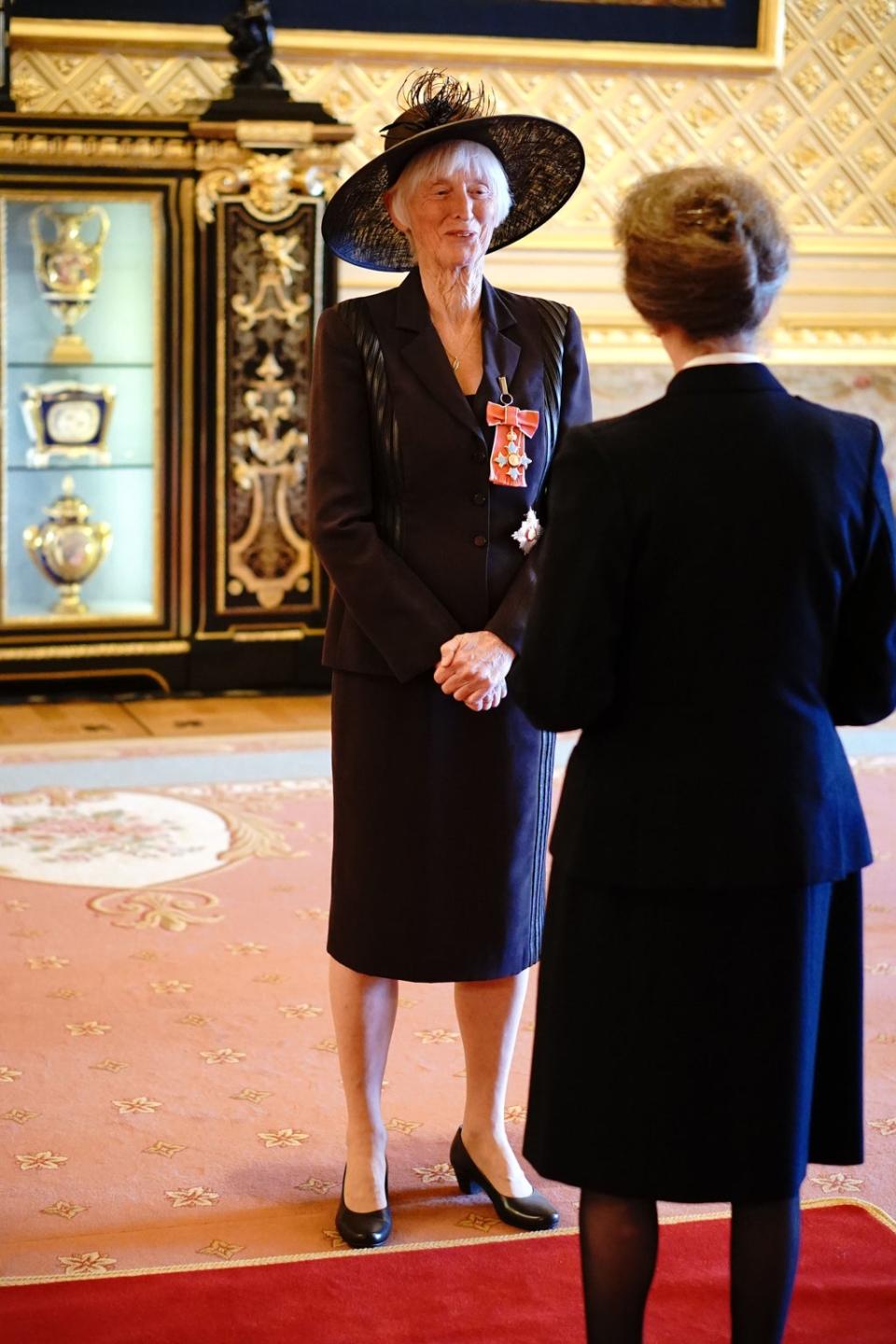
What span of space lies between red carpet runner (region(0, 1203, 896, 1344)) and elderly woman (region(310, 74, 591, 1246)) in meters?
0.12

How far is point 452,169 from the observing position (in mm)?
2486

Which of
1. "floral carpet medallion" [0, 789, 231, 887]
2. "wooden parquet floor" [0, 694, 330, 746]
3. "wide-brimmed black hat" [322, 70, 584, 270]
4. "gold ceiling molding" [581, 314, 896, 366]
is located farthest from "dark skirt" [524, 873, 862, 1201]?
"gold ceiling molding" [581, 314, 896, 366]

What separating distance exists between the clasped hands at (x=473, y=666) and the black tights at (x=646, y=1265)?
77 centimetres

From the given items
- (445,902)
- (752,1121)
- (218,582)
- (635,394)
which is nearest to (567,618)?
(752,1121)

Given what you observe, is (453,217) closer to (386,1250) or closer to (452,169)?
(452,169)

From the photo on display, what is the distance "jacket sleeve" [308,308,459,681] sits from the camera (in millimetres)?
2469

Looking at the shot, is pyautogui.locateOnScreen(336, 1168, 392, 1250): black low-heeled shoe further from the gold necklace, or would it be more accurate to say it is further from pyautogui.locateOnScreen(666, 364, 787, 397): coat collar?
pyautogui.locateOnScreen(666, 364, 787, 397): coat collar

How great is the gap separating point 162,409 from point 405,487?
12.8 feet

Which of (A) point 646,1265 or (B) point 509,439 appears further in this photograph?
(B) point 509,439

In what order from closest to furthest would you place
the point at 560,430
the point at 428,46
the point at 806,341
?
the point at 560,430
the point at 428,46
the point at 806,341

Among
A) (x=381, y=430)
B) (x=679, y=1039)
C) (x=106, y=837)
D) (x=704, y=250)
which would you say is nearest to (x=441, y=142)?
(x=381, y=430)

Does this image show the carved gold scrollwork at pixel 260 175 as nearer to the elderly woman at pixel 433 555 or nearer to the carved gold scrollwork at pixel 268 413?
the carved gold scrollwork at pixel 268 413

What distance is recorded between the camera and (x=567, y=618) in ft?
5.90

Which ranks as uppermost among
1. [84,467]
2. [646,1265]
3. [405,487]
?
[405,487]
